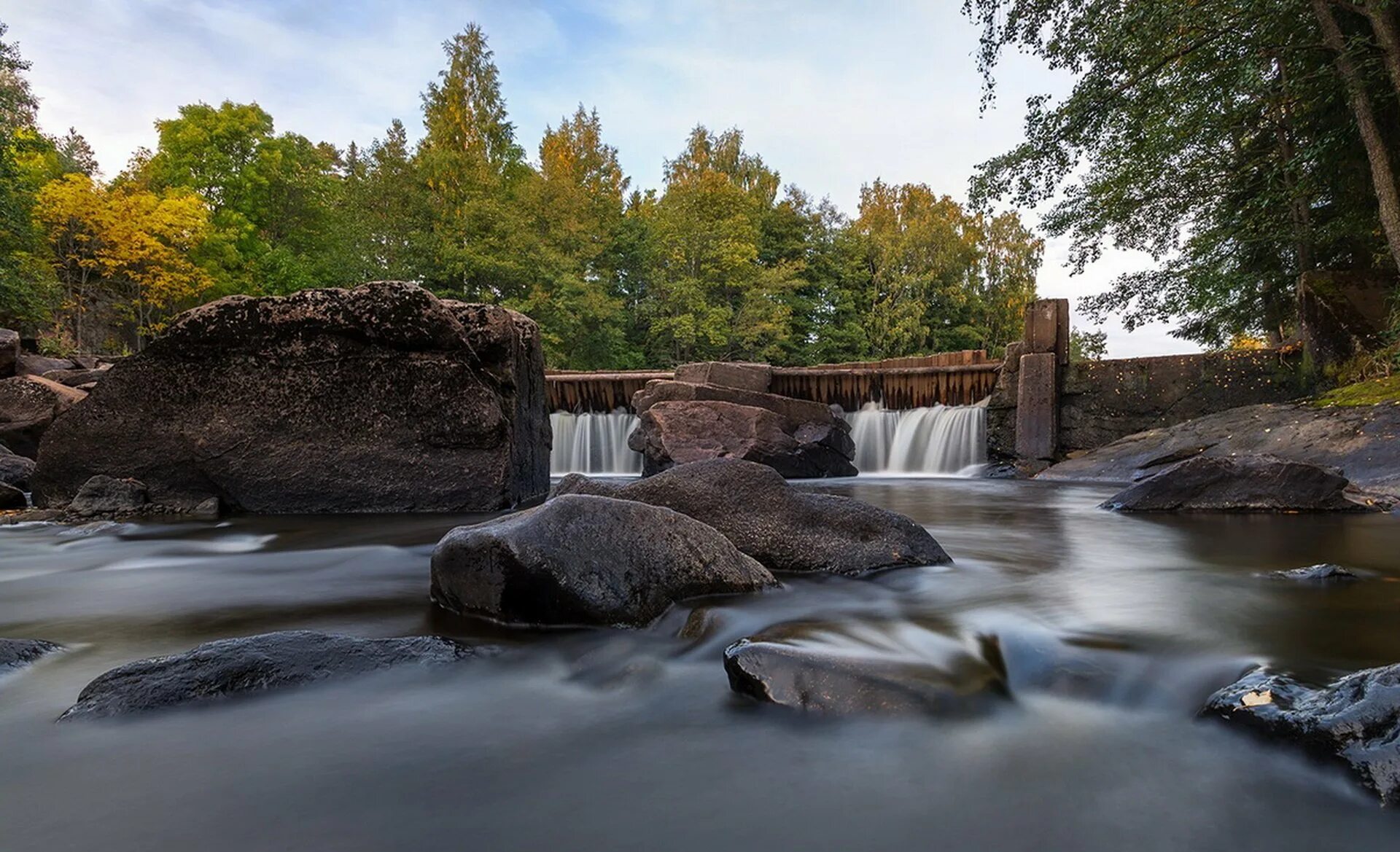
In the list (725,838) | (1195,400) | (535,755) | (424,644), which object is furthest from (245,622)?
(1195,400)

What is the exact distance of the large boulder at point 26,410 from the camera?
9.41m

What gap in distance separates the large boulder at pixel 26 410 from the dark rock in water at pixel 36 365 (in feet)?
13.9

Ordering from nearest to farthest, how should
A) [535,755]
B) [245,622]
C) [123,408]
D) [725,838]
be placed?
[725,838]
[535,755]
[245,622]
[123,408]

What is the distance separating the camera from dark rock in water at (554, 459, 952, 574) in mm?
4031

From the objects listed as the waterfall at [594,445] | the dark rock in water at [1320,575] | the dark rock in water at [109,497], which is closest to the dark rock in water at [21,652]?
the dark rock in water at [109,497]

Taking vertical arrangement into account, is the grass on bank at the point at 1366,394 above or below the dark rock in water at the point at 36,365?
below

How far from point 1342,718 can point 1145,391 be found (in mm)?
12414

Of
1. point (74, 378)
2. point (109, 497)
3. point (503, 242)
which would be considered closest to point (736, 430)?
point (109, 497)

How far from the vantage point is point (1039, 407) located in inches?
508

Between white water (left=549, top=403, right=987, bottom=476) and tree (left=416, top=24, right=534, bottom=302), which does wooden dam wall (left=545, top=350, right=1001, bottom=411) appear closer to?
white water (left=549, top=403, right=987, bottom=476)

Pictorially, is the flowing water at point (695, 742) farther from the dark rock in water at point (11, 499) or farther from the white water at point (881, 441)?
the white water at point (881, 441)

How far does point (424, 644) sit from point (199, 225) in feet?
120

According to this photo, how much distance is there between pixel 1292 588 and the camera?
3.51m

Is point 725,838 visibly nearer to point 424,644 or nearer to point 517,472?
point 424,644
